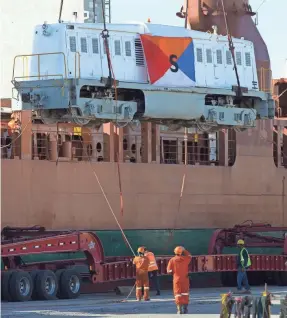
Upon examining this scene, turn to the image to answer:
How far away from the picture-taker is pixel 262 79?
3481cm

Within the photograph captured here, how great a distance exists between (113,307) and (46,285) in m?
3.00

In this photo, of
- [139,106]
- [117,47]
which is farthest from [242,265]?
[117,47]

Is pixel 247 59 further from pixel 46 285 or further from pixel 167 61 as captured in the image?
pixel 46 285

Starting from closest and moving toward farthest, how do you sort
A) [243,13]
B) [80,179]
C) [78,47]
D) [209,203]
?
[78,47] → [80,179] → [209,203] → [243,13]

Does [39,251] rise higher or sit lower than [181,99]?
lower

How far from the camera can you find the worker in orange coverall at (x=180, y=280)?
22.2 metres

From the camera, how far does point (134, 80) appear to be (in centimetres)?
2923

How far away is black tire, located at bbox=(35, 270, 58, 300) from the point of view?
2586cm

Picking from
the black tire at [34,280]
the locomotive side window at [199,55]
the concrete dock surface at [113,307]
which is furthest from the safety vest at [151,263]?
the locomotive side window at [199,55]

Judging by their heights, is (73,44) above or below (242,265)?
above

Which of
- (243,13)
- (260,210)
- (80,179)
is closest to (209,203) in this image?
(260,210)

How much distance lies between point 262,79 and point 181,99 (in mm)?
5733

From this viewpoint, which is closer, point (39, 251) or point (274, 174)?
point (39, 251)

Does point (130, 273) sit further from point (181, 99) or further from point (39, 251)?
point (181, 99)
